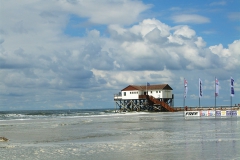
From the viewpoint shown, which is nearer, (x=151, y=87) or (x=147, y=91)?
(x=147, y=91)

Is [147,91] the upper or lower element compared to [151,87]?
lower

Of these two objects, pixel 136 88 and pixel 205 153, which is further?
pixel 136 88

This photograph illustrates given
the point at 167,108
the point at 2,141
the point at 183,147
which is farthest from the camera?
the point at 167,108

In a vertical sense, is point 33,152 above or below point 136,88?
below

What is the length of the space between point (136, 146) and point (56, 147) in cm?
486

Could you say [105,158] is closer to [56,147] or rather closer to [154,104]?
[56,147]

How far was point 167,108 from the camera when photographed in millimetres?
81375

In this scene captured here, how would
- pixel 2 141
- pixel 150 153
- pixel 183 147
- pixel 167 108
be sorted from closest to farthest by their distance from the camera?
pixel 150 153 < pixel 183 147 < pixel 2 141 < pixel 167 108

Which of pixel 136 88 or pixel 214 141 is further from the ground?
pixel 136 88

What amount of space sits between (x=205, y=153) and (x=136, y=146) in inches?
184

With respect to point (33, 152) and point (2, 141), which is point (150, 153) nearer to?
point (33, 152)

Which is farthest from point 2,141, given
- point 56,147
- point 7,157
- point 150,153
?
point 150,153

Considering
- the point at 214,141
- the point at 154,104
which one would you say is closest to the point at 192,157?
the point at 214,141

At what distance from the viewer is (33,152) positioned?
19.5m
